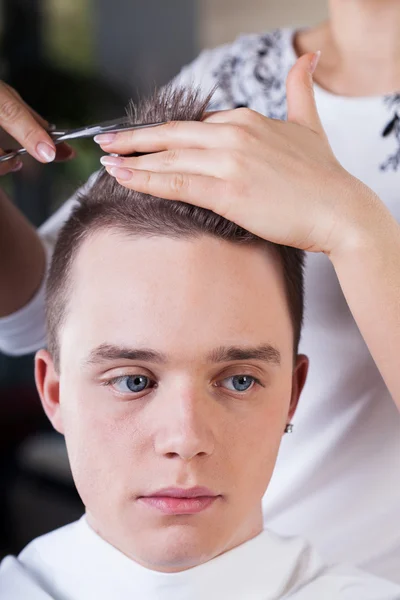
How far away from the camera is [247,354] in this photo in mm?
942

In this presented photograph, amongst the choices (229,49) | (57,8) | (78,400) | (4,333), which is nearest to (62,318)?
(78,400)

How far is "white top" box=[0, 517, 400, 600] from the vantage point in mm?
955

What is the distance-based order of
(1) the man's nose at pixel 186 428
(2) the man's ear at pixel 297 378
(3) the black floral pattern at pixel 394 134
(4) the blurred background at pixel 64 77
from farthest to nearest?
(4) the blurred background at pixel 64 77 → (3) the black floral pattern at pixel 394 134 → (2) the man's ear at pixel 297 378 → (1) the man's nose at pixel 186 428

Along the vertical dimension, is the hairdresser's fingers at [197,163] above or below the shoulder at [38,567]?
above

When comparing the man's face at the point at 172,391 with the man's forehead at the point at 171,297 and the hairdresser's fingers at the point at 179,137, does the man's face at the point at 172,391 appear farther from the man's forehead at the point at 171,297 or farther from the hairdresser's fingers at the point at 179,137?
the hairdresser's fingers at the point at 179,137

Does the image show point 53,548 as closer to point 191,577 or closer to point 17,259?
point 191,577

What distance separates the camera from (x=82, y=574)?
3.28 feet

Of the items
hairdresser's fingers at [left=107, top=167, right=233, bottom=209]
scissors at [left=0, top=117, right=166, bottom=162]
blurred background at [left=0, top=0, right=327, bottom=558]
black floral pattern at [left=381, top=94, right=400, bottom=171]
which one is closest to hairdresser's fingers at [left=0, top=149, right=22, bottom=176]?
scissors at [left=0, top=117, right=166, bottom=162]

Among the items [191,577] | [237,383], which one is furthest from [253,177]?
[191,577]

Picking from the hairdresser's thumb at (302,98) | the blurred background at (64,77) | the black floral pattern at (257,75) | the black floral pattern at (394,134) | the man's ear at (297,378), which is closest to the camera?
the hairdresser's thumb at (302,98)

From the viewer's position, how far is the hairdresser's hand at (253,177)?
89cm

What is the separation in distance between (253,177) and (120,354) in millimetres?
256

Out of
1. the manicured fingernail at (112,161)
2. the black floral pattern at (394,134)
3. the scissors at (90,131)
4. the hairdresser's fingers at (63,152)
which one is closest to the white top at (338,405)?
the black floral pattern at (394,134)

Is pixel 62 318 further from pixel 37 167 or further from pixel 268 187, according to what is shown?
pixel 37 167
